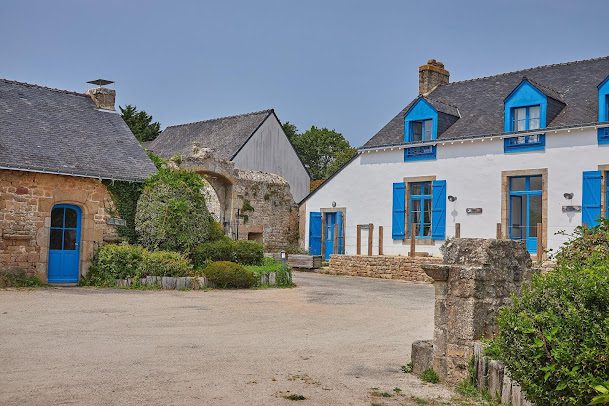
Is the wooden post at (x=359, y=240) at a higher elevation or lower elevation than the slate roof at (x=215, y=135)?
lower

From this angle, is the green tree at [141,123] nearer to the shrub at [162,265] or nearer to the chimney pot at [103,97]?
the chimney pot at [103,97]

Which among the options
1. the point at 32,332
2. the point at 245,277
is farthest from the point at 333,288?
the point at 32,332

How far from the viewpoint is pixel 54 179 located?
577 inches

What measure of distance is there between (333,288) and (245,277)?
2296 mm

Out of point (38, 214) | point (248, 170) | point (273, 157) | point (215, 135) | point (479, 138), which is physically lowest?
point (38, 214)

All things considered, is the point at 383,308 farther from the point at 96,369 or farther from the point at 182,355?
the point at 96,369

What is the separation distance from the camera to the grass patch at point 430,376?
5957mm

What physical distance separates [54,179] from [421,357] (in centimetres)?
1096

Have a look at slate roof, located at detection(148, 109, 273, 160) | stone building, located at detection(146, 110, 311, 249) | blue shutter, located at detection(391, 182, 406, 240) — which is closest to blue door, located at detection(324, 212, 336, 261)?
stone building, located at detection(146, 110, 311, 249)

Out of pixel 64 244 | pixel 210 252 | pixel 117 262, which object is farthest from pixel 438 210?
pixel 64 244

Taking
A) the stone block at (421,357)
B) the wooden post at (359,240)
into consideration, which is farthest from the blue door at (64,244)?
the stone block at (421,357)

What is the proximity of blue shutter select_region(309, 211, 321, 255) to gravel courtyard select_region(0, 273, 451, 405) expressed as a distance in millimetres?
10583

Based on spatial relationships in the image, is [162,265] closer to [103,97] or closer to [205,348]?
[103,97]

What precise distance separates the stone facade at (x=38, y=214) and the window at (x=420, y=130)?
1030 centimetres
